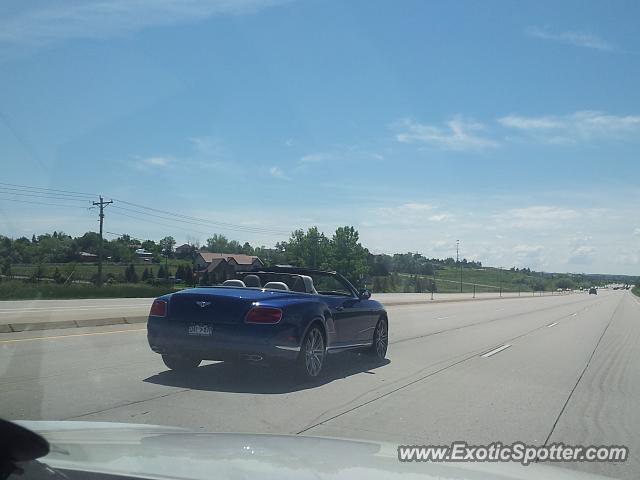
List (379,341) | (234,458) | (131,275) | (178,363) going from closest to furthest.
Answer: (234,458), (178,363), (379,341), (131,275)

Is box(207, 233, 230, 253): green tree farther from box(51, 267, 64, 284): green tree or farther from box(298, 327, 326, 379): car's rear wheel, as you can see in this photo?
box(298, 327, 326, 379): car's rear wheel

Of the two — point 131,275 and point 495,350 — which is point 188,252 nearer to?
point 131,275

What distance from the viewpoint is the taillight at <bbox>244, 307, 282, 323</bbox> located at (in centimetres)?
863

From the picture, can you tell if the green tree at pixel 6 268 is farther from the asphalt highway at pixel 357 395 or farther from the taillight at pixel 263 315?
the taillight at pixel 263 315

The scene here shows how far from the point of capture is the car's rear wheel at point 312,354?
9.09 metres

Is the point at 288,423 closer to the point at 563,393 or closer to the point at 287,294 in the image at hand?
Answer: the point at 287,294

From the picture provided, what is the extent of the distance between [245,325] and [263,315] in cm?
27

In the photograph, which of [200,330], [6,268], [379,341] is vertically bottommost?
[379,341]

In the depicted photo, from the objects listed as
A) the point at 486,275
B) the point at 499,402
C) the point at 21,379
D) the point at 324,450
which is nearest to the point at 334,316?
the point at 499,402

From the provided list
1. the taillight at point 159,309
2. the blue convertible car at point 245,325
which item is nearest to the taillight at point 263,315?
the blue convertible car at point 245,325

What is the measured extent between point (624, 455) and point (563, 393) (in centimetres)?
357

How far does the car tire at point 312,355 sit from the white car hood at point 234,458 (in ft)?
14.1

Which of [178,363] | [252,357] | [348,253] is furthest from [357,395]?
[348,253]

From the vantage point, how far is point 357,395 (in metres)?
8.68
